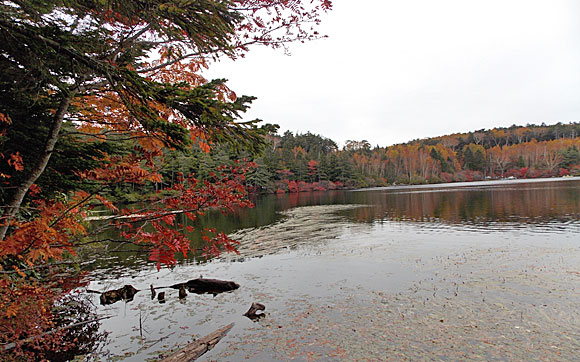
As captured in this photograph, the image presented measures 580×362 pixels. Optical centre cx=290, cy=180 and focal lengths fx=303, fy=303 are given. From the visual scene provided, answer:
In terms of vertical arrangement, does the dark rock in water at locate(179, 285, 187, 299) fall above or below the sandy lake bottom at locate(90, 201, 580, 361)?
above

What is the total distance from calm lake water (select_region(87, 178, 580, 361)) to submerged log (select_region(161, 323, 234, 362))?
0.17 m

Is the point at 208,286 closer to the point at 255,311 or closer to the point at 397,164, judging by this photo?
the point at 255,311

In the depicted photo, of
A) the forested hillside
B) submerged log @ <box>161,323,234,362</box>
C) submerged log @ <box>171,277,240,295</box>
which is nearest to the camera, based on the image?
submerged log @ <box>161,323,234,362</box>

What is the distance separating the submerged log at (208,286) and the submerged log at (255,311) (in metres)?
2.08

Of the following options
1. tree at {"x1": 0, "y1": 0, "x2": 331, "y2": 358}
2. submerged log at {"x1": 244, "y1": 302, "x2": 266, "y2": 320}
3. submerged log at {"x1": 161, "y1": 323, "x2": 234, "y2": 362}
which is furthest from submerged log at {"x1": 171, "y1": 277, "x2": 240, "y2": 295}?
tree at {"x1": 0, "y1": 0, "x2": 331, "y2": 358}

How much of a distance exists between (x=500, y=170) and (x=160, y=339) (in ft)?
482

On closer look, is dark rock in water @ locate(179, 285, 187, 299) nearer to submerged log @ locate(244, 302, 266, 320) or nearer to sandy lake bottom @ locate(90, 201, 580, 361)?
sandy lake bottom @ locate(90, 201, 580, 361)

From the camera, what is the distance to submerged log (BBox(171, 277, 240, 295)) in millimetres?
10016

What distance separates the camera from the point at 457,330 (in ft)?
22.1

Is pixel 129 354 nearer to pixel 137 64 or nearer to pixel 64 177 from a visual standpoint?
pixel 64 177

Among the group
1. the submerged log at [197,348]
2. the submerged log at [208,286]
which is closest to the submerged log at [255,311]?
the submerged log at [197,348]

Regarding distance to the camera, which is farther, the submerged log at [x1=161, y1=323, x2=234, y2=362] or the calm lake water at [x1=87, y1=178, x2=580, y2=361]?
the calm lake water at [x1=87, y1=178, x2=580, y2=361]

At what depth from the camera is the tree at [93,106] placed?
359cm

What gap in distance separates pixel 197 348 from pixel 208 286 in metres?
4.08
